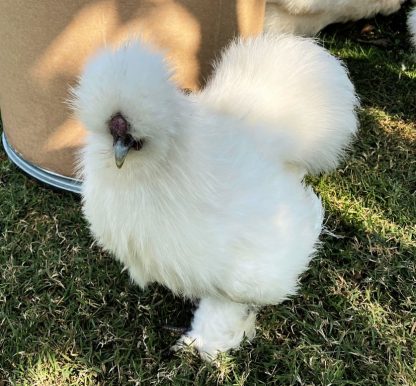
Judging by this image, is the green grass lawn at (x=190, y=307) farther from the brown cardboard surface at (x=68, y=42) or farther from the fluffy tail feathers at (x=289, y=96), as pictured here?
the fluffy tail feathers at (x=289, y=96)

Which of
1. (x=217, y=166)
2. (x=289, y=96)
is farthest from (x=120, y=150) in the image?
(x=289, y=96)

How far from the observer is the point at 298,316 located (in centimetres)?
223

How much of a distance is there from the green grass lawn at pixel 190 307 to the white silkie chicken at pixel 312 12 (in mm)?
964

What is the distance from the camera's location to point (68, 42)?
7.05ft

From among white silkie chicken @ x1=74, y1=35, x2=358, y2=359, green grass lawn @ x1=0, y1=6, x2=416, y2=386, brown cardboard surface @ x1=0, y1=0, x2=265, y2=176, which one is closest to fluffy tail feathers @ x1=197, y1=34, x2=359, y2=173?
white silkie chicken @ x1=74, y1=35, x2=358, y2=359

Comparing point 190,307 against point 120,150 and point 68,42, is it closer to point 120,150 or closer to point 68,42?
point 120,150

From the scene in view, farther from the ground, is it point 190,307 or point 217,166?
point 217,166

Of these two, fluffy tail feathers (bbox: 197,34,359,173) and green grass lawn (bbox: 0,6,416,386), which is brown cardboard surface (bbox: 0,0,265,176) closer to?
fluffy tail feathers (bbox: 197,34,359,173)

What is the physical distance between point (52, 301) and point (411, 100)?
2.53 metres

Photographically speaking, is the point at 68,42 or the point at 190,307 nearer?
the point at 68,42

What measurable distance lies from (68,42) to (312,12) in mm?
1648

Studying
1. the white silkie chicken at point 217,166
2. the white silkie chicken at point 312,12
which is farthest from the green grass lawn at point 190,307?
the white silkie chicken at point 312,12

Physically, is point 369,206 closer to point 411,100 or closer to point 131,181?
point 411,100

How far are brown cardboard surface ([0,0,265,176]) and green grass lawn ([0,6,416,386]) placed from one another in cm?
39
